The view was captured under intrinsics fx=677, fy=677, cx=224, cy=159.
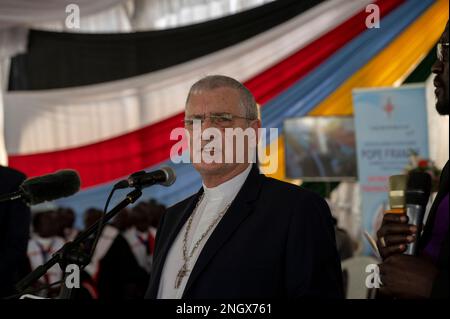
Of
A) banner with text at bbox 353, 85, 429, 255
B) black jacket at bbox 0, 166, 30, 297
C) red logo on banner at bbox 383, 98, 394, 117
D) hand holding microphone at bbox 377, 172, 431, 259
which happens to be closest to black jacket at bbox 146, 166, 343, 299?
hand holding microphone at bbox 377, 172, 431, 259

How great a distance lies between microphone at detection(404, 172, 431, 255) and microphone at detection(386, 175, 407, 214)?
→ 0.02 meters

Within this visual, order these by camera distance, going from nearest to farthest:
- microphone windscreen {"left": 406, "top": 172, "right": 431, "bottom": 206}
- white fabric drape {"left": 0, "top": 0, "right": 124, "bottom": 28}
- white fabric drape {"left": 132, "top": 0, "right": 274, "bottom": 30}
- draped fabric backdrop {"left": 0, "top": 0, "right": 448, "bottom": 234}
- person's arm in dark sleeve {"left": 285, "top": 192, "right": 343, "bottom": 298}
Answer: microphone windscreen {"left": 406, "top": 172, "right": 431, "bottom": 206} < person's arm in dark sleeve {"left": 285, "top": 192, "right": 343, "bottom": 298} < draped fabric backdrop {"left": 0, "top": 0, "right": 448, "bottom": 234} < white fabric drape {"left": 0, "top": 0, "right": 124, "bottom": 28} < white fabric drape {"left": 132, "top": 0, "right": 274, "bottom": 30}

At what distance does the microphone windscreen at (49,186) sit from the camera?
2.01 meters

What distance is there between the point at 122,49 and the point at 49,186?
231 inches

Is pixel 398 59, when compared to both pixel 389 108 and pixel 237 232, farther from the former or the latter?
pixel 237 232

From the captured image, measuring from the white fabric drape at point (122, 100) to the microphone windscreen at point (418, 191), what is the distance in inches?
209

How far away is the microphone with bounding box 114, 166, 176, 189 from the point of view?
1.94 meters

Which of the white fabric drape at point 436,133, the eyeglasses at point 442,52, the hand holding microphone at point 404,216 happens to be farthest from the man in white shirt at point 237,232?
the white fabric drape at point 436,133

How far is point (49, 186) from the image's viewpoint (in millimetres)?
2057

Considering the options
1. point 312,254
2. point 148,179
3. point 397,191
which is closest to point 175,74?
point 148,179

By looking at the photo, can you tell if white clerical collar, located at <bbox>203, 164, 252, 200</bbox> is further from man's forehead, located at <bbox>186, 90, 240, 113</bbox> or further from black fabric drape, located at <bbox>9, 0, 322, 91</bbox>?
black fabric drape, located at <bbox>9, 0, 322, 91</bbox>

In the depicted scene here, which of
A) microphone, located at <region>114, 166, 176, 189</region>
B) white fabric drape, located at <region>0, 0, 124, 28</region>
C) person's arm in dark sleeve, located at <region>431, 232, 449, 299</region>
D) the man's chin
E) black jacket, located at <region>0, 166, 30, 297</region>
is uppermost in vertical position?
white fabric drape, located at <region>0, 0, 124, 28</region>

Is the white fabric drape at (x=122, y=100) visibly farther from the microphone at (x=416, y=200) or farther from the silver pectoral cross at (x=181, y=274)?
the microphone at (x=416, y=200)

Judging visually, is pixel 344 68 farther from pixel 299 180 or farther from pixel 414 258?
pixel 414 258
